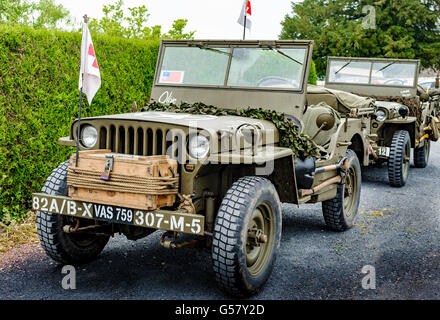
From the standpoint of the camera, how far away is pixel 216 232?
338 centimetres

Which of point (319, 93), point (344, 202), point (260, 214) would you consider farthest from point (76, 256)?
point (319, 93)

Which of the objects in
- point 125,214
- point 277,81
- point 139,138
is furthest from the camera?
point 277,81

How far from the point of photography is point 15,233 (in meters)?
5.08

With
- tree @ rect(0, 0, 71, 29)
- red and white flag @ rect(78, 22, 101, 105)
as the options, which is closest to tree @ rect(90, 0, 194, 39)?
tree @ rect(0, 0, 71, 29)

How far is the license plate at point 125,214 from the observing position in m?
3.21

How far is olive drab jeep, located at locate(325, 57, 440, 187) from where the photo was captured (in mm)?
8078

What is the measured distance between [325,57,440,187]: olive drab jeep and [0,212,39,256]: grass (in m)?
5.36

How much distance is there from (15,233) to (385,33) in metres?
22.1

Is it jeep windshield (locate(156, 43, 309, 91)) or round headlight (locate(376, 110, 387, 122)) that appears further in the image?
round headlight (locate(376, 110, 387, 122))

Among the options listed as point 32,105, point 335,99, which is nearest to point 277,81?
point 335,99

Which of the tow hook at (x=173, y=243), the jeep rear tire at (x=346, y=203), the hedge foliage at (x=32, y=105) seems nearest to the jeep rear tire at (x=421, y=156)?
the jeep rear tire at (x=346, y=203)

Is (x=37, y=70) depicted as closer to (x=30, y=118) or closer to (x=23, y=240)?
(x=30, y=118)

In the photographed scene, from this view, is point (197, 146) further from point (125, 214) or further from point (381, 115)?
point (381, 115)

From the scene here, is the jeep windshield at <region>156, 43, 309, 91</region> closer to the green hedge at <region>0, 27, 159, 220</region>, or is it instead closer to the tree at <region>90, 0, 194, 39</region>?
the green hedge at <region>0, 27, 159, 220</region>
